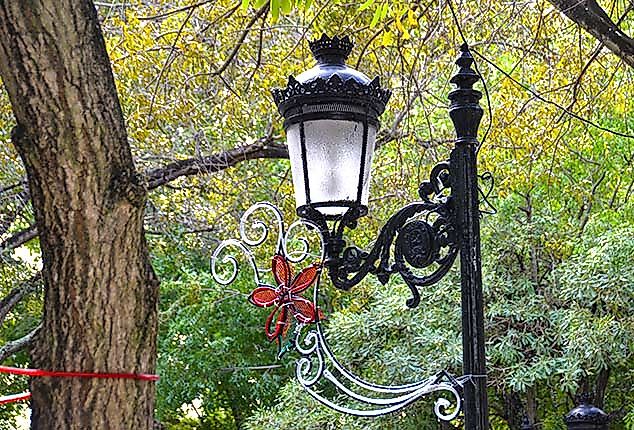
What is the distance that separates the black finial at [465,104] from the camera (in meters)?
2.89

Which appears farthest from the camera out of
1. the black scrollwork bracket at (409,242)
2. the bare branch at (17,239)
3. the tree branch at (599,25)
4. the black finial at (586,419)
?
the bare branch at (17,239)

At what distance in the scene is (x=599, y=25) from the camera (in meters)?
4.11

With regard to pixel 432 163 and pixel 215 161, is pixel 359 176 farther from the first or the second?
pixel 215 161

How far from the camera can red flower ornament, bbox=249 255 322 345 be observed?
9.80 ft

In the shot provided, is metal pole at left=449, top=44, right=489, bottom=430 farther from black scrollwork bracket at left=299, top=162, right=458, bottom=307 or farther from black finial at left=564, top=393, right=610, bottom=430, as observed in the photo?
black finial at left=564, top=393, right=610, bottom=430

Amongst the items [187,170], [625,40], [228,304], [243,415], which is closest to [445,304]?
[187,170]

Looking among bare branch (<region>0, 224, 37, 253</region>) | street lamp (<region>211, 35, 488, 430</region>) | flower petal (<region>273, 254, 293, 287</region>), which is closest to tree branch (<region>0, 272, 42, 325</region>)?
bare branch (<region>0, 224, 37, 253</region>)

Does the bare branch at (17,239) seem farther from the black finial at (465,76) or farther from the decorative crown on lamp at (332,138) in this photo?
the black finial at (465,76)

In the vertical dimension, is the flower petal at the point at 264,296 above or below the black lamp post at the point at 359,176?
below

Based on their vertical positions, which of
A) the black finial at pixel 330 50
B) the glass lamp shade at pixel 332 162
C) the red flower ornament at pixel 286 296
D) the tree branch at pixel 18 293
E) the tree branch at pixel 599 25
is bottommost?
the red flower ornament at pixel 286 296

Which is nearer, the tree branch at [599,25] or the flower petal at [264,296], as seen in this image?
the flower petal at [264,296]

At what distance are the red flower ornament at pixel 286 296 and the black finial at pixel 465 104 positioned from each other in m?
0.60

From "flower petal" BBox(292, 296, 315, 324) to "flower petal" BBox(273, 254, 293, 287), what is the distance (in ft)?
0.20

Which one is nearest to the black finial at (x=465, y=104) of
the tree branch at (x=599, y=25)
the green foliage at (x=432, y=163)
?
the tree branch at (x=599, y=25)
